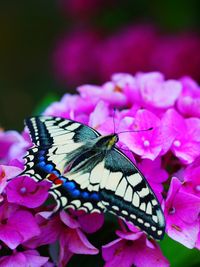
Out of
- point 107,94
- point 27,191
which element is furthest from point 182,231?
point 107,94

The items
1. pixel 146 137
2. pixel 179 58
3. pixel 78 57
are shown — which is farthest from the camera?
pixel 78 57

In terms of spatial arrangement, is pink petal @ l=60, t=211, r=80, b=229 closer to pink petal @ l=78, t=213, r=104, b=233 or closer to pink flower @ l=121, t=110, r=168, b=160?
pink petal @ l=78, t=213, r=104, b=233

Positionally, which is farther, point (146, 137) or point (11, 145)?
point (11, 145)

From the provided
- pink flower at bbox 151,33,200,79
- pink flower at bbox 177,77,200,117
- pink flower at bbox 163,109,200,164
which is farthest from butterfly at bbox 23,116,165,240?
pink flower at bbox 151,33,200,79

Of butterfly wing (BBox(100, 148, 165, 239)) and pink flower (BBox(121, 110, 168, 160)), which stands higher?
pink flower (BBox(121, 110, 168, 160))

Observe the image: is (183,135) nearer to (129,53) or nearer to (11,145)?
(11,145)

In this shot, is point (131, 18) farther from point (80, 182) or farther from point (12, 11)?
point (80, 182)

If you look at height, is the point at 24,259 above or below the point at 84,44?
below

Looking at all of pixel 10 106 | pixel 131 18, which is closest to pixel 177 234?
pixel 131 18
